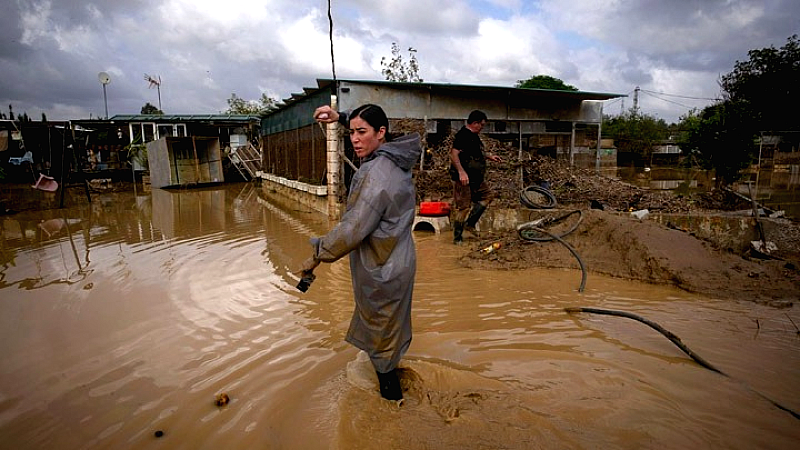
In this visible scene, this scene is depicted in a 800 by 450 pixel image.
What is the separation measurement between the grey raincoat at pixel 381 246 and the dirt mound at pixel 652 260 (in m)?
3.42

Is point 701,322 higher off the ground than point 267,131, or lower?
lower

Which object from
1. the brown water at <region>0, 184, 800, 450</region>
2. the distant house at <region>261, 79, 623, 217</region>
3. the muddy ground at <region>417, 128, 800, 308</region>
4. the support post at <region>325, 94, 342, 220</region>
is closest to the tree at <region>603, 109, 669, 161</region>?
the distant house at <region>261, 79, 623, 217</region>

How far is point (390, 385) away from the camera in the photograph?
257 centimetres

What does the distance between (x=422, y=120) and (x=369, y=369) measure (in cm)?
888

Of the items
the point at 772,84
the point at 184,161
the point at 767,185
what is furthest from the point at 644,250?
the point at 772,84

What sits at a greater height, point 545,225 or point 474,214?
point 474,214

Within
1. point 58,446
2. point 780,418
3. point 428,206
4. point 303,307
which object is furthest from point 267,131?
point 780,418

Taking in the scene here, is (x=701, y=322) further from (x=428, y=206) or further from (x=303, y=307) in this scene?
(x=428, y=206)

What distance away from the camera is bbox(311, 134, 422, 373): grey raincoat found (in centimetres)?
229

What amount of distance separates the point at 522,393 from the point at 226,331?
261 centimetres

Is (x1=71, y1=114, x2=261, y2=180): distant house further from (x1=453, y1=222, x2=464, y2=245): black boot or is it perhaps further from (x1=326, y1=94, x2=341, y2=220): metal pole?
(x1=453, y1=222, x2=464, y2=245): black boot

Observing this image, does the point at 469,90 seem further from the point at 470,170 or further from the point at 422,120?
the point at 470,170

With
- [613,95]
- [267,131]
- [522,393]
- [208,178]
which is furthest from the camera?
[208,178]

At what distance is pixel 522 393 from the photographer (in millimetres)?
2783
